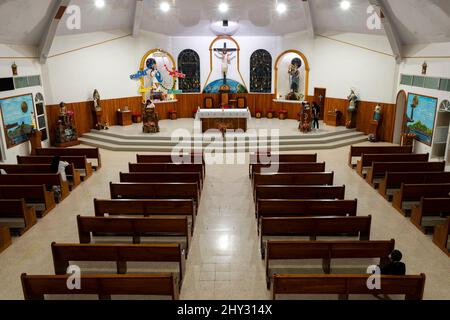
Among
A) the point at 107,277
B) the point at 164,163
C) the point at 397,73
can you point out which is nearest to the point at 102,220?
the point at 107,277

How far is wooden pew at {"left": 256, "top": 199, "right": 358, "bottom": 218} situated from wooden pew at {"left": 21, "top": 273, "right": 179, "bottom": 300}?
278cm

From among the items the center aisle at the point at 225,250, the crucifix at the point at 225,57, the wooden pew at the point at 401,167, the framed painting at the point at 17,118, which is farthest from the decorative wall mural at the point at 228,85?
the wooden pew at the point at 401,167

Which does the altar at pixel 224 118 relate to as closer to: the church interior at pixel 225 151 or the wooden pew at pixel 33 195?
the church interior at pixel 225 151

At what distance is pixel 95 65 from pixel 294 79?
29.9ft

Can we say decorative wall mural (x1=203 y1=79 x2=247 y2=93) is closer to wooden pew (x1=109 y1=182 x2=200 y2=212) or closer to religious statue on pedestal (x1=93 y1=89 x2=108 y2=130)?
religious statue on pedestal (x1=93 y1=89 x2=108 y2=130)

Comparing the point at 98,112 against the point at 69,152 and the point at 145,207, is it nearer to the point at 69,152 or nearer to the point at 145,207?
the point at 69,152

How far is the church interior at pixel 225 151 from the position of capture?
555 cm

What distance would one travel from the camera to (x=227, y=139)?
14.1 metres

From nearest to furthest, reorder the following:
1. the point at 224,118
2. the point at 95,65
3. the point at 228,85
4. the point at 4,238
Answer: the point at 4,238, the point at 224,118, the point at 95,65, the point at 228,85

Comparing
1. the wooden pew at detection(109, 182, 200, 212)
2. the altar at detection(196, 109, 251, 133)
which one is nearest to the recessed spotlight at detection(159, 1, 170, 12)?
the altar at detection(196, 109, 251, 133)

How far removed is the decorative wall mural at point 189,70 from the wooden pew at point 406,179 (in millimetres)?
11572

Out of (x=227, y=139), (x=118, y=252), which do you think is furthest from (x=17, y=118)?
(x=118, y=252)

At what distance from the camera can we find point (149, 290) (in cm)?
472
